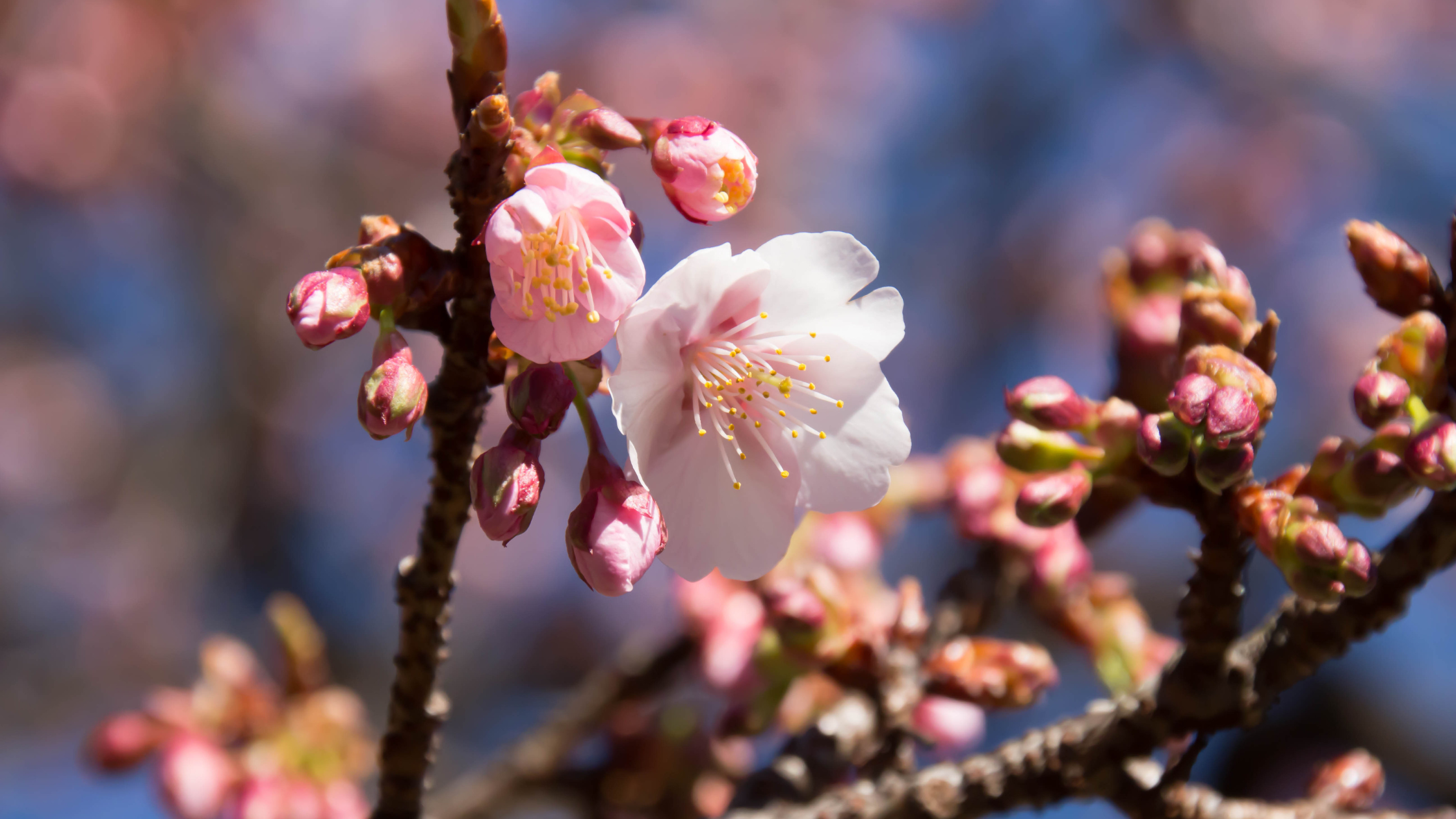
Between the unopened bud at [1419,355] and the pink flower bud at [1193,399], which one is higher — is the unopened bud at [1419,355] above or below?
below

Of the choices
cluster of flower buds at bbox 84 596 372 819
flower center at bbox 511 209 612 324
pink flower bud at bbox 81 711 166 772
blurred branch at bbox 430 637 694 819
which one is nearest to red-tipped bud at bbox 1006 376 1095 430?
flower center at bbox 511 209 612 324

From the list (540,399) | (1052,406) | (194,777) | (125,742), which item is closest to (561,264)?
(540,399)

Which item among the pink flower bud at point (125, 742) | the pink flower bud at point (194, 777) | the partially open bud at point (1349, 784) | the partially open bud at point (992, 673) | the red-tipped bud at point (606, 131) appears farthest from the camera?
the pink flower bud at point (125, 742)

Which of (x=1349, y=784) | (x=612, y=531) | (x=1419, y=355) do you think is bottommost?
(x=1349, y=784)

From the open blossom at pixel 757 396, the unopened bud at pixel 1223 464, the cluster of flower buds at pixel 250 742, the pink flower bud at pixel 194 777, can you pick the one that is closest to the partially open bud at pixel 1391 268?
the unopened bud at pixel 1223 464

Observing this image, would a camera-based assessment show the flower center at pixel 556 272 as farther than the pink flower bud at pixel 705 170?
No

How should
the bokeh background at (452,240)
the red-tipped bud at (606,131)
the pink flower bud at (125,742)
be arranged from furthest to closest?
the bokeh background at (452,240)
the pink flower bud at (125,742)
the red-tipped bud at (606,131)

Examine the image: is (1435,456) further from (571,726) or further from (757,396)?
(571,726)

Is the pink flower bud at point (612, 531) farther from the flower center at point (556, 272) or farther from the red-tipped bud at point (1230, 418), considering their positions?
the red-tipped bud at point (1230, 418)
